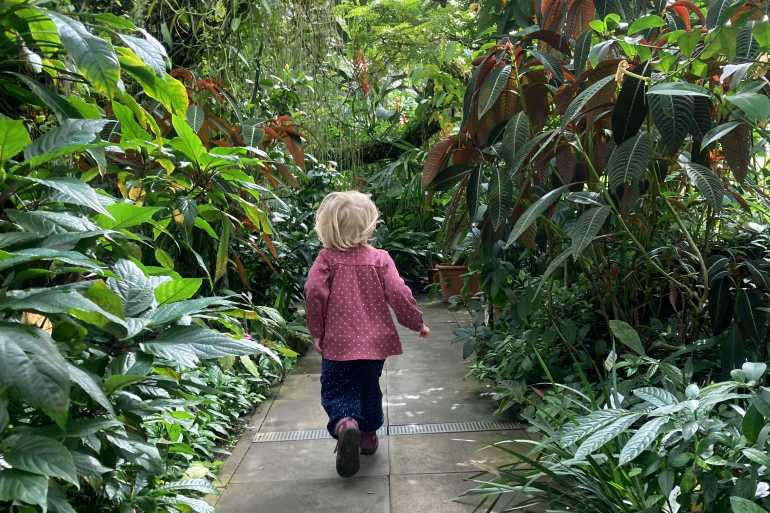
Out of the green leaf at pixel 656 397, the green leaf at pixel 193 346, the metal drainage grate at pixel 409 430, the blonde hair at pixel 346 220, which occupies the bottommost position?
the metal drainage grate at pixel 409 430

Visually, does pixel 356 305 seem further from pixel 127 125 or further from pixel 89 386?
pixel 89 386

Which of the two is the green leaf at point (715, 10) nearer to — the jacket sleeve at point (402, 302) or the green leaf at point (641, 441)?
the green leaf at point (641, 441)

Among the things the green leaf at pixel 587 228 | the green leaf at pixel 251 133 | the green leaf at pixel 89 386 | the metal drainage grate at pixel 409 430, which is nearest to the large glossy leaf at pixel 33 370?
the green leaf at pixel 89 386

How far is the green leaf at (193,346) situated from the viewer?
137 cm

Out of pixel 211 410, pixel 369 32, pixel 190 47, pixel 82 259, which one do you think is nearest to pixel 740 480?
pixel 82 259

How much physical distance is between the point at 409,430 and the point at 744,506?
201 centimetres

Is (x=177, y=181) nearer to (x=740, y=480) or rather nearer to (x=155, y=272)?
(x=155, y=272)

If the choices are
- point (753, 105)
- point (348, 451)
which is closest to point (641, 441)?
point (753, 105)

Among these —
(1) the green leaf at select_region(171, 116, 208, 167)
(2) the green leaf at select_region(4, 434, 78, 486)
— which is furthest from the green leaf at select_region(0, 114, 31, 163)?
(1) the green leaf at select_region(171, 116, 208, 167)

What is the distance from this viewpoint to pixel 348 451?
8.68 ft

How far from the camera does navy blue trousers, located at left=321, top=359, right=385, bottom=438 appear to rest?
2931 millimetres

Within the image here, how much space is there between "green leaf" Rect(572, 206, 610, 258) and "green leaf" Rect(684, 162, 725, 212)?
263 mm

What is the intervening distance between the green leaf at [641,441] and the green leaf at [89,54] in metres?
1.32

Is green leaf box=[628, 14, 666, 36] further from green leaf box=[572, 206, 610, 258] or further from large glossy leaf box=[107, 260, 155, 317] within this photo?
large glossy leaf box=[107, 260, 155, 317]
